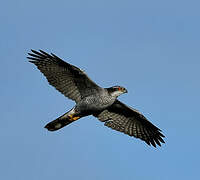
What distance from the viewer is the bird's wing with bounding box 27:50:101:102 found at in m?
16.5

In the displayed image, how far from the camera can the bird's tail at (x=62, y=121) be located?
16.6m

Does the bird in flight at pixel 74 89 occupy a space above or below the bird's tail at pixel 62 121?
above

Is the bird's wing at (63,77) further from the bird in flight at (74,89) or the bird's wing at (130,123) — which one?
the bird's wing at (130,123)

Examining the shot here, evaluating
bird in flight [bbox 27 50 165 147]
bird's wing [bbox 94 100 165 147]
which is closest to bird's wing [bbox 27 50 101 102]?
bird in flight [bbox 27 50 165 147]

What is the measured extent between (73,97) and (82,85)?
487 millimetres

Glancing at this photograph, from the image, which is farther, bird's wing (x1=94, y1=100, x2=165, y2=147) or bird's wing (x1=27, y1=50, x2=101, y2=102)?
bird's wing (x1=94, y1=100, x2=165, y2=147)

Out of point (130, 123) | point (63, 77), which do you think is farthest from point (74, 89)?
point (130, 123)

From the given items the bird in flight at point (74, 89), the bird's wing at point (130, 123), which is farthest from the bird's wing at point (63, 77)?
the bird's wing at point (130, 123)

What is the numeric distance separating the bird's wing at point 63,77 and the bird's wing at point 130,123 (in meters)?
1.41

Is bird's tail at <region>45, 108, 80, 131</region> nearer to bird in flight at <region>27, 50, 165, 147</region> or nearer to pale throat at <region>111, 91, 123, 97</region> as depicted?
bird in flight at <region>27, 50, 165, 147</region>

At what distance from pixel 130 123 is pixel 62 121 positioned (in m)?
2.62

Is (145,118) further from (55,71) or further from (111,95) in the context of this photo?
(55,71)

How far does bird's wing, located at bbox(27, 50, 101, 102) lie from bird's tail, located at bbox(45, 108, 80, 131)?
0.49 m

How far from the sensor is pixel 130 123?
59.9 feet
